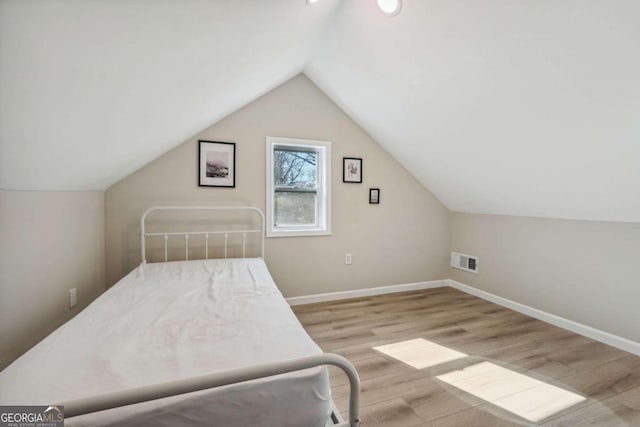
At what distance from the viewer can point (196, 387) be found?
650mm

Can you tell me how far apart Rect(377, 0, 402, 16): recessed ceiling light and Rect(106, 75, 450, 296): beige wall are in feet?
4.27

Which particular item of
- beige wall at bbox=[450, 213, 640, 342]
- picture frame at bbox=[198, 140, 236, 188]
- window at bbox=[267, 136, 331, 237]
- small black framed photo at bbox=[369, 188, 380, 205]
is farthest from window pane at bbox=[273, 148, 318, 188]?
beige wall at bbox=[450, 213, 640, 342]

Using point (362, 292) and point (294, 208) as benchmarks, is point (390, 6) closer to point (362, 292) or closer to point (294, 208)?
point (294, 208)

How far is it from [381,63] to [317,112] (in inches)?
38.9

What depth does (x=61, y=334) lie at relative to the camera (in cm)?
116

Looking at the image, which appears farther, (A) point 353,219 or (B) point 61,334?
(A) point 353,219

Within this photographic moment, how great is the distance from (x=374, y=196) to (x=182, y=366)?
2726mm

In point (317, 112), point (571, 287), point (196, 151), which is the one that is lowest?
point (571, 287)

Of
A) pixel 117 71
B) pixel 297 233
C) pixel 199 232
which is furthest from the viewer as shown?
pixel 297 233

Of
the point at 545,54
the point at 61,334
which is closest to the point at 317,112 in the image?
the point at 545,54

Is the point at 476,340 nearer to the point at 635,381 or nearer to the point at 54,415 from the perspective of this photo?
the point at 635,381

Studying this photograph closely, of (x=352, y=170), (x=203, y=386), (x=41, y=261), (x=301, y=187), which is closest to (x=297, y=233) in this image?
(x=301, y=187)

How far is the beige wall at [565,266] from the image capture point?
2182 mm

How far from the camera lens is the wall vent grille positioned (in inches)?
135
